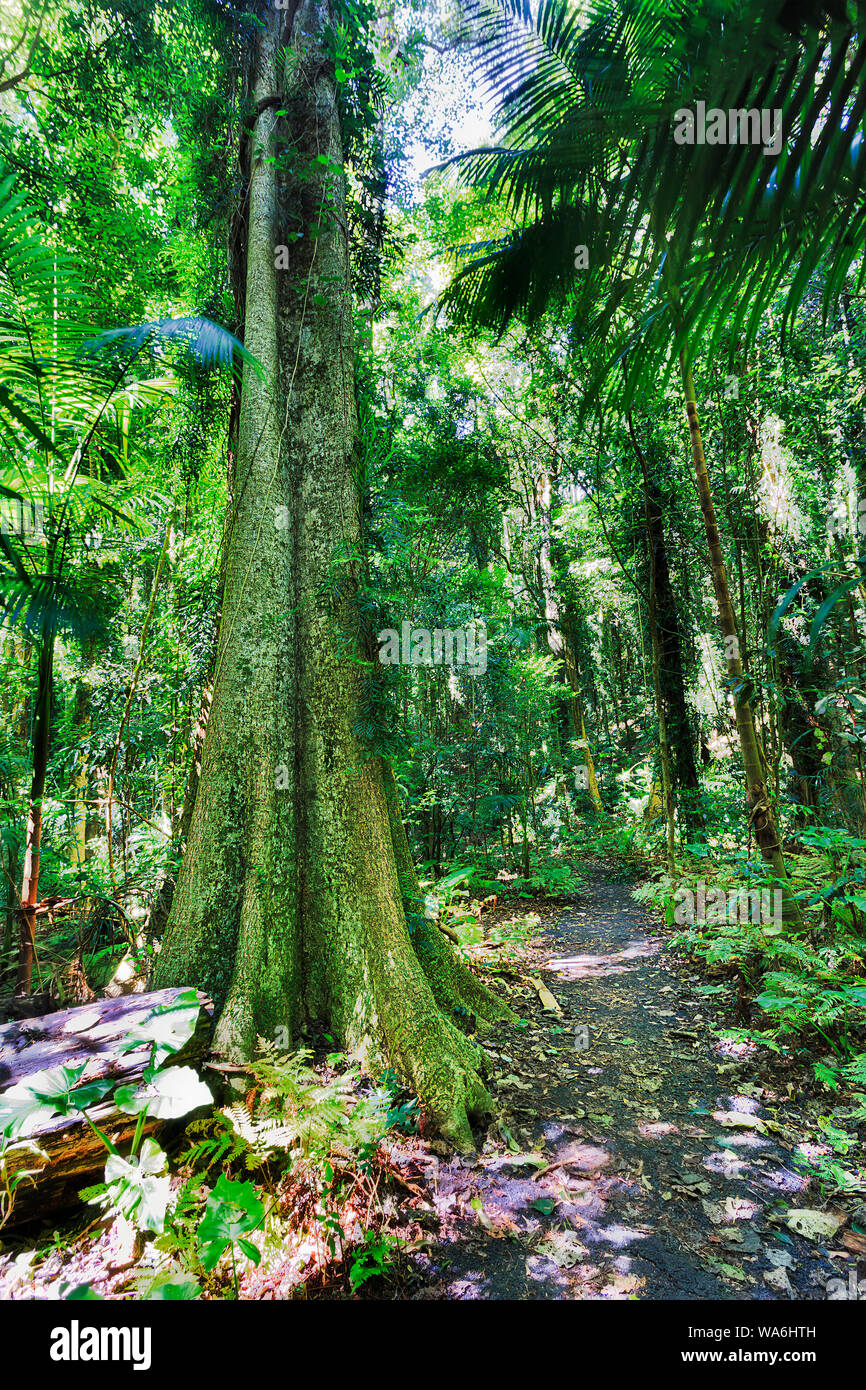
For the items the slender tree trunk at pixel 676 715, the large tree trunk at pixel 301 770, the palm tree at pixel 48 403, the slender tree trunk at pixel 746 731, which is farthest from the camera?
the slender tree trunk at pixel 676 715

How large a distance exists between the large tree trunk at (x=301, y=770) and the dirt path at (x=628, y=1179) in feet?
1.09

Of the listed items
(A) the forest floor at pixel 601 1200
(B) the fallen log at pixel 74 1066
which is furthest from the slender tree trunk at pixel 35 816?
(A) the forest floor at pixel 601 1200

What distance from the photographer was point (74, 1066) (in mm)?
2094

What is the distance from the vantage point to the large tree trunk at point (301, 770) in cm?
283

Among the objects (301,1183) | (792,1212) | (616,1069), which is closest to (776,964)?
(616,1069)

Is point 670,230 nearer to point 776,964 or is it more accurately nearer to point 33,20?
point 776,964

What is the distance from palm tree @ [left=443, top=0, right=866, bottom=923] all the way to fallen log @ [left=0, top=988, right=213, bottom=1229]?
285 cm

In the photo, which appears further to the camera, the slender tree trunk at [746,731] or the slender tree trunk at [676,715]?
the slender tree trunk at [676,715]

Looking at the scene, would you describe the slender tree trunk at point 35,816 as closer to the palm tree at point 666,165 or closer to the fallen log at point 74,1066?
the fallen log at point 74,1066

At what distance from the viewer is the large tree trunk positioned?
283cm

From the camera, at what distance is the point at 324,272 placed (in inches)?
155

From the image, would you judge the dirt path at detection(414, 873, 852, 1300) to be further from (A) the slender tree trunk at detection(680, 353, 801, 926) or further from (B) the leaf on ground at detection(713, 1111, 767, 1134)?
(A) the slender tree trunk at detection(680, 353, 801, 926)
